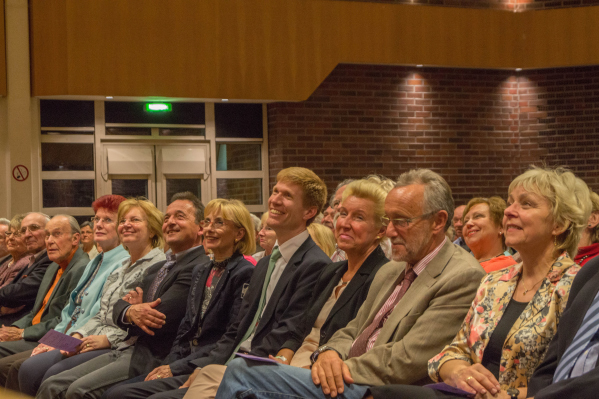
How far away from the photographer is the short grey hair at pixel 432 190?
9.53ft

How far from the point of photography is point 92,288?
491 cm

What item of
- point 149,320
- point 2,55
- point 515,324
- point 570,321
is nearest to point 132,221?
point 149,320

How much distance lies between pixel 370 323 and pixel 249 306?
0.97 metres

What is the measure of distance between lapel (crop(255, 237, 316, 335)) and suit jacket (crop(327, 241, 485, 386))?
752mm

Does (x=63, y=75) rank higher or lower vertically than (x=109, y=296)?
higher

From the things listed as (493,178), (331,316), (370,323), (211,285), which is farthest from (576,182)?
(493,178)

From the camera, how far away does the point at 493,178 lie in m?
10.5

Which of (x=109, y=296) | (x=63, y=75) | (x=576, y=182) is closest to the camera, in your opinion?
(x=576, y=182)

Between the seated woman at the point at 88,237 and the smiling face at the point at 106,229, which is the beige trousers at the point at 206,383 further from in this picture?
the seated woman at the point at 88,237

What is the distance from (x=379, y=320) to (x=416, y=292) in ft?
0.76

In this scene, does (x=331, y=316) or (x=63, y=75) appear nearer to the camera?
(x=331, y=316)

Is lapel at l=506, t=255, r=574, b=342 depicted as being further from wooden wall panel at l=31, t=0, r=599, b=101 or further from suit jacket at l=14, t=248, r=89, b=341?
wooden wall panel at l=31, t=0, r=599, b=101

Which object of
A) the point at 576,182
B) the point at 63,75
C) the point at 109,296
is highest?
the point at 63,75

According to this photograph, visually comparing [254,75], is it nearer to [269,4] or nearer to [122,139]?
[269,4]
